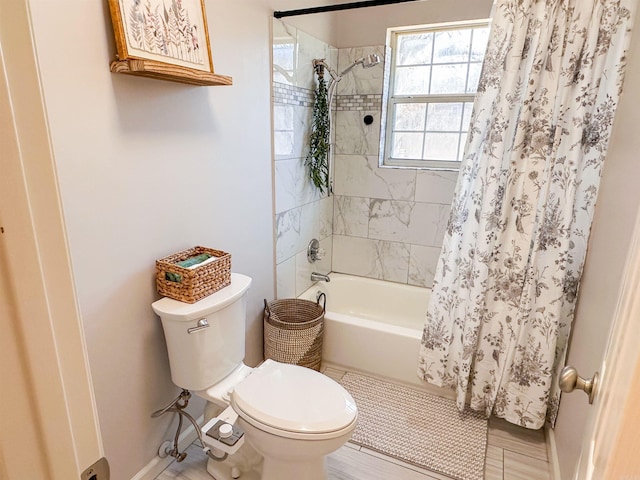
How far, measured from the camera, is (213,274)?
1605 millimetres

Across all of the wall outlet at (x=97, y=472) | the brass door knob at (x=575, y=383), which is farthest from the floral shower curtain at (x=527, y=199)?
the wall outlet at (x=97, y=472)

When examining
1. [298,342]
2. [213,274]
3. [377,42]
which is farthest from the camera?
[377,42]

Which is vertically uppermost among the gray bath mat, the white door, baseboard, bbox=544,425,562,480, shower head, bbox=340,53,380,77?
shower head, bbox=340,53,380,77

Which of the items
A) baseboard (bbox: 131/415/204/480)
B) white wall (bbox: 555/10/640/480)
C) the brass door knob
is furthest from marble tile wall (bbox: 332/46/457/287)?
the brass door knob

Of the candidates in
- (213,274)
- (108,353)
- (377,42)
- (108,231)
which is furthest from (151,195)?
(377,42)

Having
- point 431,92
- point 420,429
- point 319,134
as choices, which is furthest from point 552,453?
point 431,92

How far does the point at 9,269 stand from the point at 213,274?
121 cm

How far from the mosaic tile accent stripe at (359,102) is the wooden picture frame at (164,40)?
1.44 m

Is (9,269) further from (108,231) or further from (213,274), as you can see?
(213,274)

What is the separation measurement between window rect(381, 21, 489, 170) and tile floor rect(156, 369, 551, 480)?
1.77 m

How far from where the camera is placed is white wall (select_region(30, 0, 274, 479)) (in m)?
1.20

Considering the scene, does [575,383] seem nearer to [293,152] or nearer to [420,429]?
[420,429]

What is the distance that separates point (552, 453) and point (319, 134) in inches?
85.0

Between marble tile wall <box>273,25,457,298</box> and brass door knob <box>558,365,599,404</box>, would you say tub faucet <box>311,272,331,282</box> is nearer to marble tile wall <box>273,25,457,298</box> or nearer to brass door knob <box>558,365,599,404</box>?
marble tile wall <box>273,25,457,298</box>
